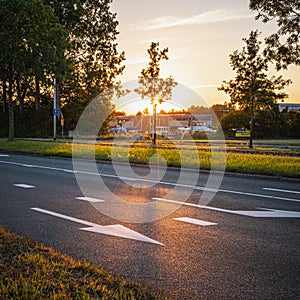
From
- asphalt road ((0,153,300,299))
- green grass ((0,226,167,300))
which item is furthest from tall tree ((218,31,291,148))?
green grass ((0,226,167,300))

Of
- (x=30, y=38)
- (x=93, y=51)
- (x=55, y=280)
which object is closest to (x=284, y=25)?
(x=30, y=38)

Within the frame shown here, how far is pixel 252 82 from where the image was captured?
3234cm

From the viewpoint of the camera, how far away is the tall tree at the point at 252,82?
1270 inches

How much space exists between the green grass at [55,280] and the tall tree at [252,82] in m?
28.6

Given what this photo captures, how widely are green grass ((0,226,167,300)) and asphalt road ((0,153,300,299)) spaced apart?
39 cm

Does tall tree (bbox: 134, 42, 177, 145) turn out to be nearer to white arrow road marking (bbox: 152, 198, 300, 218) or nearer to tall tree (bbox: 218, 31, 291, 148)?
tall tree (bbox: 218, 31, 291, 148)

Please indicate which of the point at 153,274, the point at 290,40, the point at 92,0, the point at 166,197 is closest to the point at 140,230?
the point at 153,274

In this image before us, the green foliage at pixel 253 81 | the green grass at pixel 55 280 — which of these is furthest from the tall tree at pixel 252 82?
the green grass at pixel 55 280

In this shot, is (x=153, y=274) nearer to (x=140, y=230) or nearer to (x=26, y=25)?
(x=140, y=230)

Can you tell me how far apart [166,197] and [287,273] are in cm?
545

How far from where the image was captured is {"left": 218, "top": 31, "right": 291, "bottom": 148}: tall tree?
1270 inches

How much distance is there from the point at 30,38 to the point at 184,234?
44.1 feet

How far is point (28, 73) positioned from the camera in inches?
808

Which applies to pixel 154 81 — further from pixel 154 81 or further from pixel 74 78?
pixel 74 78
